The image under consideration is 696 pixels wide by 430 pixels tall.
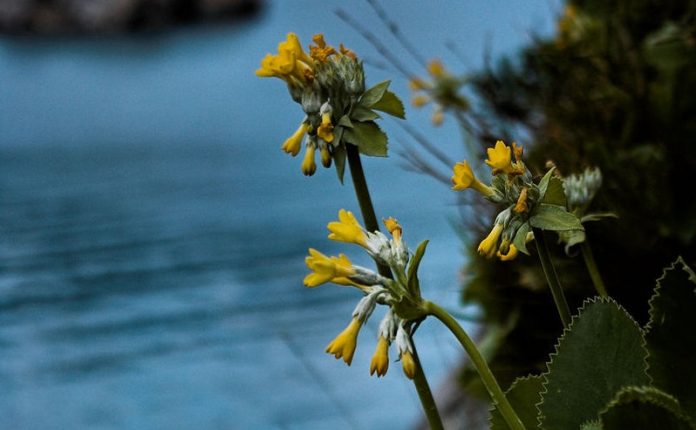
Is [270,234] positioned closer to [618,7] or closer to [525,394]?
[618,7]

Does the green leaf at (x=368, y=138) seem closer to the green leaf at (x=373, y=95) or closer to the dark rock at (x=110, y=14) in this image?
the green leaf at (x=373, y=95)

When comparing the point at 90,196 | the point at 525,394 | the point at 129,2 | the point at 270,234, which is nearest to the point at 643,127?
the point at 525,394

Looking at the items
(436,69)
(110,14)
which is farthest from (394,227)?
(110,14)

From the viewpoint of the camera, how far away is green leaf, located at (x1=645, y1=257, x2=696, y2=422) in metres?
0.37

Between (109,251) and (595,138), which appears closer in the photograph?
(595,138)

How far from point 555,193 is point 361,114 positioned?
0.09m

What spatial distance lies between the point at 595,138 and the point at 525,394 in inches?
27.7

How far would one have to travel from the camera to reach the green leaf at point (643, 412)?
314 mm

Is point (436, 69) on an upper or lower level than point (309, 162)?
upper

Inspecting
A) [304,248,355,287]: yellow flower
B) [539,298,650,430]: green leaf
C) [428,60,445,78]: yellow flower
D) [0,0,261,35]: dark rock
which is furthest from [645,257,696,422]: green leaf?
[0,0,261,35]: dark rock

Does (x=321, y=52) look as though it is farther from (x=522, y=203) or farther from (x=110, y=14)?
(x=110, y=14)

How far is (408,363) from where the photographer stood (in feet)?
1.09

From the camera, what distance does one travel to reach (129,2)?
1811 cm

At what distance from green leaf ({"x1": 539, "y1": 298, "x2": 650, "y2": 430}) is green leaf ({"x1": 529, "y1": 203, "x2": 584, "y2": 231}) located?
0.11 feet
